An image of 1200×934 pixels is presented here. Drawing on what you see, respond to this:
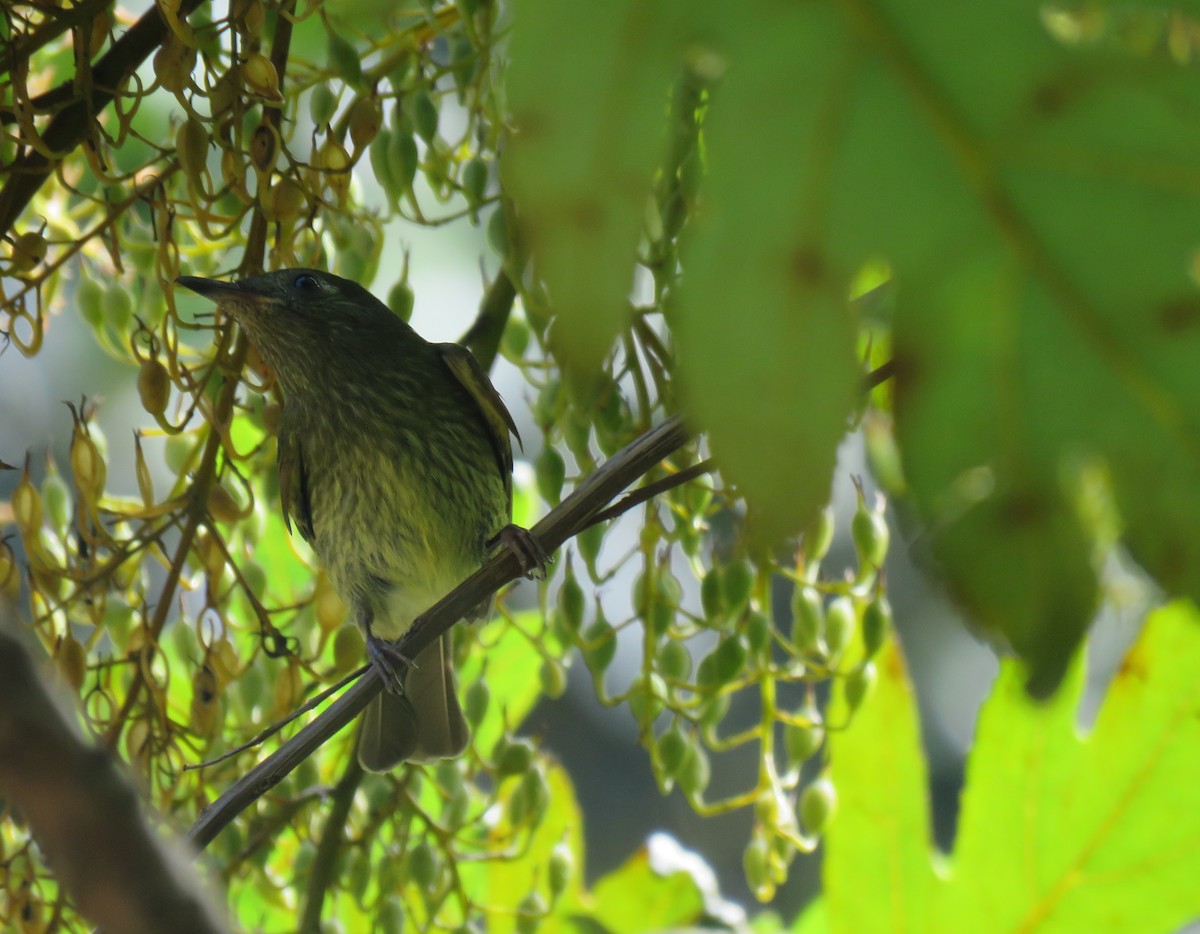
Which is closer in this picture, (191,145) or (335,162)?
(191,145)

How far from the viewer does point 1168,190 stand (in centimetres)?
48

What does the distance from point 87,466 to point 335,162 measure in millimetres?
405

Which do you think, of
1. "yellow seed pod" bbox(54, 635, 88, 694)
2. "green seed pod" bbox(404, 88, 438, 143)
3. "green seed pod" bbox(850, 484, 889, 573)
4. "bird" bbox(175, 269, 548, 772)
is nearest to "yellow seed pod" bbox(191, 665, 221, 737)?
"yellow seed pod" bbox(54, 635, 88, 694)

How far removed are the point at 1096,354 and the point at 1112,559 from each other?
2.7 inches

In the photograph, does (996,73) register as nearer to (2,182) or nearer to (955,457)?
(955,457)

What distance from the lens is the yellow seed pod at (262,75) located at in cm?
122

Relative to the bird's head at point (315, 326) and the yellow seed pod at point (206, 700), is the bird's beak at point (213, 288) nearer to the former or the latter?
the bird's head at point (315, 326)

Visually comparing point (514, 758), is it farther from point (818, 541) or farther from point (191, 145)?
point (191, 145)

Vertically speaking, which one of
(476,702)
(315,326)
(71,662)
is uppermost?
(315,326)

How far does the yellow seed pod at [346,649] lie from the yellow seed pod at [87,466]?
1.10ft

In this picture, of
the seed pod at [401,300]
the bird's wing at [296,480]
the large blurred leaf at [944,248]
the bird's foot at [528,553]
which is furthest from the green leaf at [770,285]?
the bird's wing at [296,480]

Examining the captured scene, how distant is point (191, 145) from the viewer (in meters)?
1.27

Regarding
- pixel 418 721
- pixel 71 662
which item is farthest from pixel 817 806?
pixel 71 662

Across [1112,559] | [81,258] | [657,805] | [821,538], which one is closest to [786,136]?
[1112,559]
